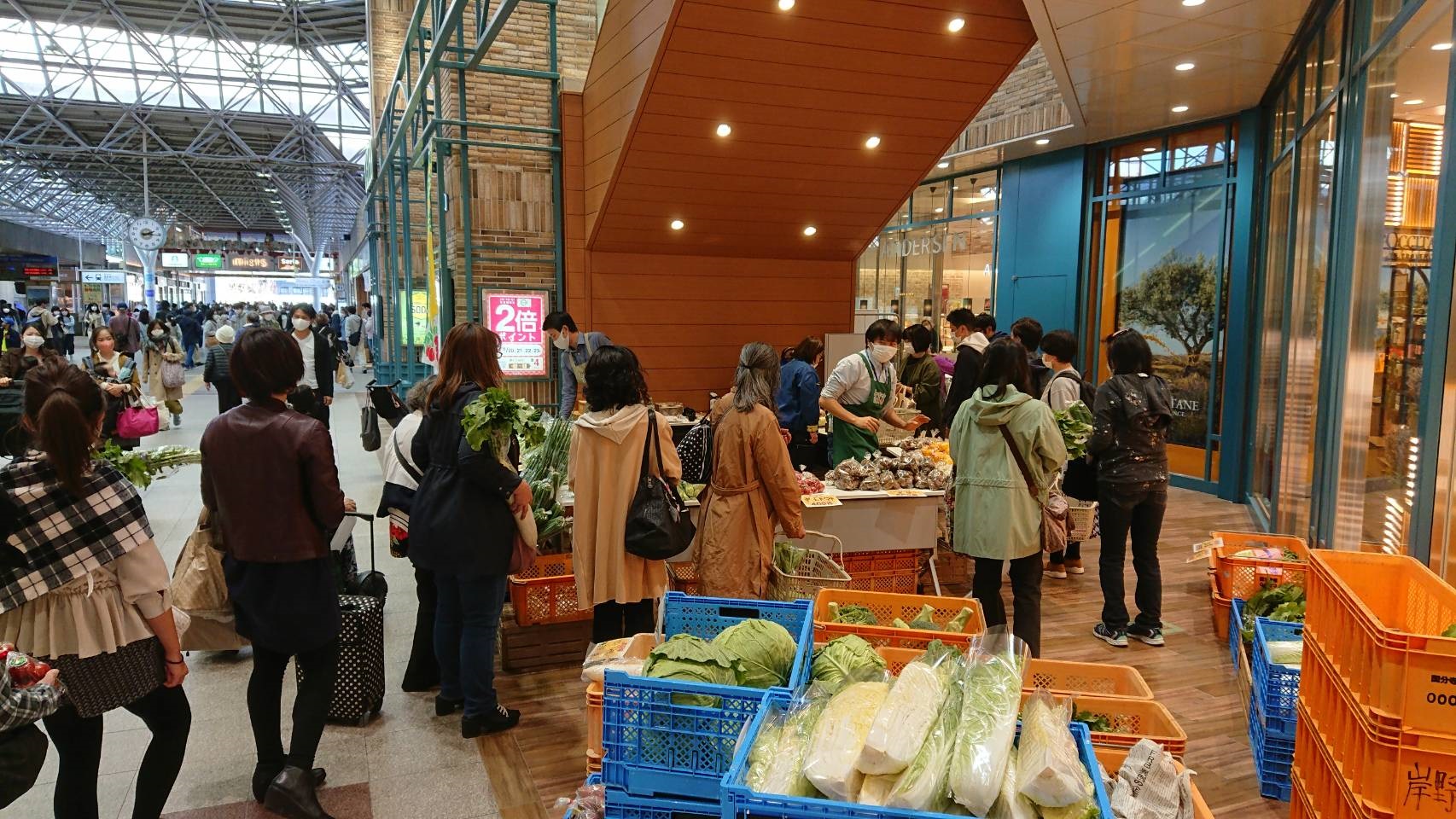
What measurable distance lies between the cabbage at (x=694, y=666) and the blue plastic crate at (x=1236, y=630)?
308 cm

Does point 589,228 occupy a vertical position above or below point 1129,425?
above

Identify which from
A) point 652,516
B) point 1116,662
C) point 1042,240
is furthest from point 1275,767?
point 1042,240

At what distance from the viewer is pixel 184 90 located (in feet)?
75.6

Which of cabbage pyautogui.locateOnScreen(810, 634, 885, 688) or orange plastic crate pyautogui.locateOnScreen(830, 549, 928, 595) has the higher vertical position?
cabbage pyautogui.locateOnScreen(810, 634, 885, 688)

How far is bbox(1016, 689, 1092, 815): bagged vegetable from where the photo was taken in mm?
1362

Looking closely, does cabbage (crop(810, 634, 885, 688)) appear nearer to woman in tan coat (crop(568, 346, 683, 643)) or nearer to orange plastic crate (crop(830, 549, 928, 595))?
woman in tan coat (crop(568, 346, 683, 643))

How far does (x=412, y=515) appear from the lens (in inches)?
128

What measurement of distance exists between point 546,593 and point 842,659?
2.30 meters

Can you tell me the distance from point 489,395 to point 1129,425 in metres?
3.02

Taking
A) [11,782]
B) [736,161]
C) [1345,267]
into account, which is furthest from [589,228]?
[11,782]

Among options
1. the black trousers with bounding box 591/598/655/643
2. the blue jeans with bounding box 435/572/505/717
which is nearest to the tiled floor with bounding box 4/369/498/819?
the blue jeans with bounding box 435/572/505/717

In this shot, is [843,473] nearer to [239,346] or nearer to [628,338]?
[239,346]

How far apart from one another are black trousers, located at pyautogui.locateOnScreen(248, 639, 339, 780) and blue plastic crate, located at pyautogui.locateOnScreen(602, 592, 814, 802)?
1.41 m

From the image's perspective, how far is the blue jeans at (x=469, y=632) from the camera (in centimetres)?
325
